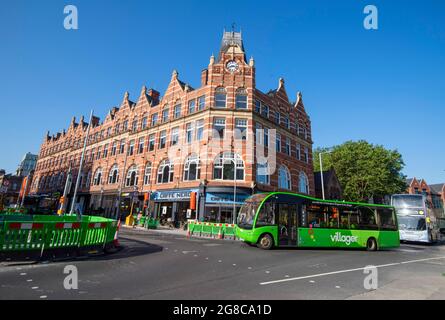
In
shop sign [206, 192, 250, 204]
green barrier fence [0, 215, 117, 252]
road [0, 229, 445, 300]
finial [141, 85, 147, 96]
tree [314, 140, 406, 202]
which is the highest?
finial [141, 85, 147, 96]

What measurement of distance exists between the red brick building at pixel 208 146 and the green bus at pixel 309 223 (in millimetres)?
7316

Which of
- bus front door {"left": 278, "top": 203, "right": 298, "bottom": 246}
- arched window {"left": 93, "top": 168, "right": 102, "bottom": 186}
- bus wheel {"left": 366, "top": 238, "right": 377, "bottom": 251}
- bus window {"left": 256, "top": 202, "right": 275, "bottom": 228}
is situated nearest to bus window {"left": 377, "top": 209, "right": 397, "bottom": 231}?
bus wheel {"left": 366, "top": 238, "right": 377, "bottom": 251}

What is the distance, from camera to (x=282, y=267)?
27.1ft

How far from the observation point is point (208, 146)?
83.7ft

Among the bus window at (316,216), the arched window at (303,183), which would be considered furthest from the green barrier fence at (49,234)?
the arched window at (303,183)

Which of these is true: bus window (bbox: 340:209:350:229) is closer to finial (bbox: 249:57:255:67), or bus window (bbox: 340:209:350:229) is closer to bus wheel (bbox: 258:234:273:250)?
bus wheel (bbox: 258:234:273:250)

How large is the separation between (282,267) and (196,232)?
12.6 m

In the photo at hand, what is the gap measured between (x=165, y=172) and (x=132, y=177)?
658cm

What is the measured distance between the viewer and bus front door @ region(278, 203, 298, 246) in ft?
43.5

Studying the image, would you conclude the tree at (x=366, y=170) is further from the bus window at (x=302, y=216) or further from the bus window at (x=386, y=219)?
the bus window at (x=302, y=216)

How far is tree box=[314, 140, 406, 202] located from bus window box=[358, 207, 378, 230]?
24.5m

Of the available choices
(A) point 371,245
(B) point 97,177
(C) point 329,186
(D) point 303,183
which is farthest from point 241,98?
(B) point 97,177

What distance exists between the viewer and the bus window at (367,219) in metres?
15.1

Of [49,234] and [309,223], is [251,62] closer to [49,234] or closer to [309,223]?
[309,223]
